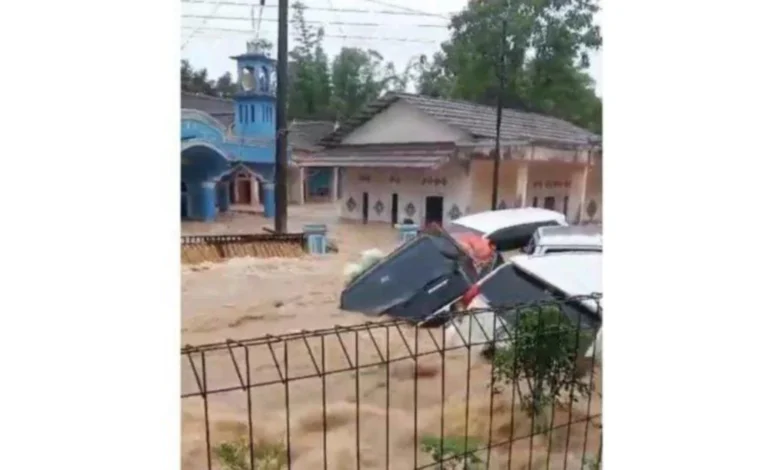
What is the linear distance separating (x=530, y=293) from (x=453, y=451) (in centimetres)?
29

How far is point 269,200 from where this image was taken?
1385mm

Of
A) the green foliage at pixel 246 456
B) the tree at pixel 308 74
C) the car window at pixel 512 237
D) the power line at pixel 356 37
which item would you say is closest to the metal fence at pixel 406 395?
the green foliage at pixel 246 456

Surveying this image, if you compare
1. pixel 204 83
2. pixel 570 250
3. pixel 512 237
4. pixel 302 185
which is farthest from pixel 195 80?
pixel 570 250

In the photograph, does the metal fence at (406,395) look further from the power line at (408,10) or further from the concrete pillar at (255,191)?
the power line at (408,10)

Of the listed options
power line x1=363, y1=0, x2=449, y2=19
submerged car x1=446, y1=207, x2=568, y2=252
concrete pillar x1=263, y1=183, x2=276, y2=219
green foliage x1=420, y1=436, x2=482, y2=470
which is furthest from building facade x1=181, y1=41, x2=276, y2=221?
green foliage x1=420, y1=436, x2=482, y2=470

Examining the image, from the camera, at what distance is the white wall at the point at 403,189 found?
57.0 inches

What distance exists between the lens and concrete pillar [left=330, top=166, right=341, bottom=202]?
143 cm

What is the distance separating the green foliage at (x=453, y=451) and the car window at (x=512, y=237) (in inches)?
12.5

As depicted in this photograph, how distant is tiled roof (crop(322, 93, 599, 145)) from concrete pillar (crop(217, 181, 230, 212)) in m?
0.17
